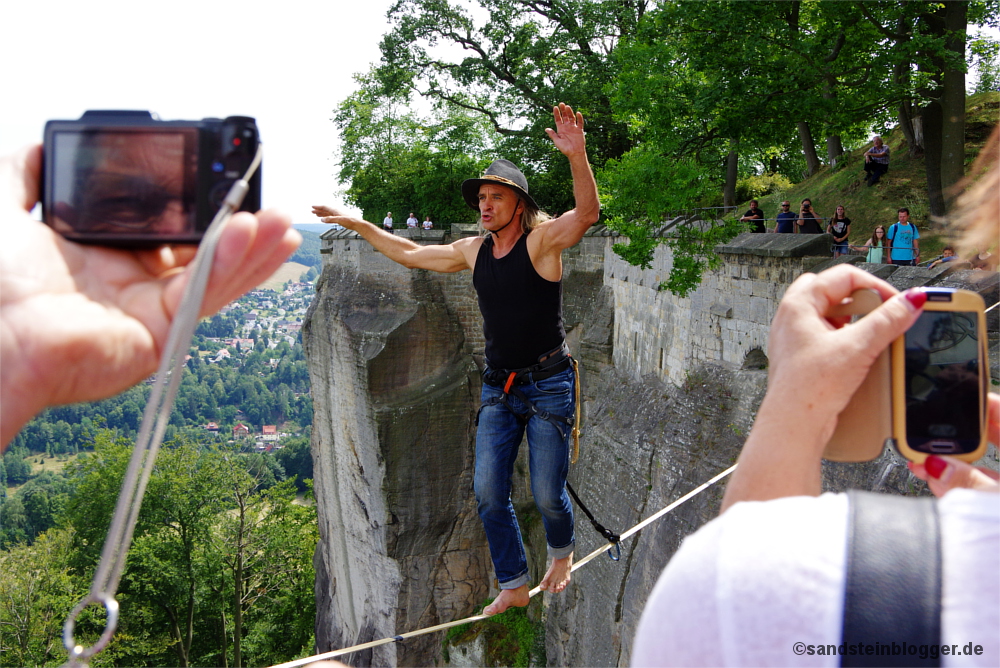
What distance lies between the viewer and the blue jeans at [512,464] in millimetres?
4547

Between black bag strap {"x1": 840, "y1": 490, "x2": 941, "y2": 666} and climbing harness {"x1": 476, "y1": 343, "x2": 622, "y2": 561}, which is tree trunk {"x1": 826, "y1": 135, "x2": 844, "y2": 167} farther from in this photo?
black bag strap {"x1": 840, "y1": 490, "x2": 941, "y2": 666}

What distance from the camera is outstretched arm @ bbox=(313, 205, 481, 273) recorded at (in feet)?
14.2

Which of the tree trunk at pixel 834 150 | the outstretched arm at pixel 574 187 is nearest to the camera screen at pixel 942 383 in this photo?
the outstretched arm at pixel 574 187

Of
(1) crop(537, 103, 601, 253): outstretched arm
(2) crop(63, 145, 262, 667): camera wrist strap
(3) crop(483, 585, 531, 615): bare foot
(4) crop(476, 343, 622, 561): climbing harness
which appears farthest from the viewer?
(3) crop(483, 585, 531, 615): bare foot

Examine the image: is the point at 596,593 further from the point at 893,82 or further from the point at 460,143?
the point at 460,143

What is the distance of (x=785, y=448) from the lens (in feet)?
4.24

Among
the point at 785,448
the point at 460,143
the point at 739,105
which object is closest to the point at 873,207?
the point at 739,105

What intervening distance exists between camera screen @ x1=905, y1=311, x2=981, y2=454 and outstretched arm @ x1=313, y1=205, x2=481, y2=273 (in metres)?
3.30

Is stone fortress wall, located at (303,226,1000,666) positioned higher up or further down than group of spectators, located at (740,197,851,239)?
further down

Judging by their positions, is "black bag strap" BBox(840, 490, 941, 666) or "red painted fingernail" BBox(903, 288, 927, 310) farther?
"red painted fingernail" BBox(903, 288, 927, 310)

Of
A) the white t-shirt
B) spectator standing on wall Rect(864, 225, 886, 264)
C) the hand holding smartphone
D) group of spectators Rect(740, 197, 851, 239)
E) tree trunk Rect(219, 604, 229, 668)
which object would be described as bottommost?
tree trunk Rect(219, 604, 229, 668)

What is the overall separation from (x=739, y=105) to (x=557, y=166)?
357 inches

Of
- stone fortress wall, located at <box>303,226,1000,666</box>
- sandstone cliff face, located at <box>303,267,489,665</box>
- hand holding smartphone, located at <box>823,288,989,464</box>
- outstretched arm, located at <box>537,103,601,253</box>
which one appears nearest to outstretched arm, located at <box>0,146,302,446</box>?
hand holding smartphone, located at <box>823,288,989,464</box>

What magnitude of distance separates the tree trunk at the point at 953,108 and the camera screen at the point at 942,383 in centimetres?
947
